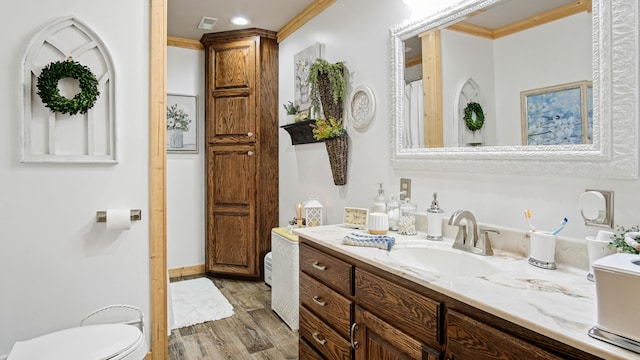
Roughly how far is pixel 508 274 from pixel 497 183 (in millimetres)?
511

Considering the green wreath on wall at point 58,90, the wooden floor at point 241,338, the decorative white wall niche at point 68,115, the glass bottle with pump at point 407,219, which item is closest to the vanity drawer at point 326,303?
the glass bottle with pump at point 407,219

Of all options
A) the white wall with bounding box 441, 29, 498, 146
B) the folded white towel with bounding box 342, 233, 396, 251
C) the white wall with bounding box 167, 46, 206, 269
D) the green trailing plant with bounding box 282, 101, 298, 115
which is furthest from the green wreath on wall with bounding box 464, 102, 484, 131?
the white wall with bounding box 167, 46, 206, 269

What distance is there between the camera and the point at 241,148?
3.85 metres

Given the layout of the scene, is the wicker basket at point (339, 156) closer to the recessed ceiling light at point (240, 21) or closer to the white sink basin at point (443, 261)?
the white sink basin at point (443, 261)

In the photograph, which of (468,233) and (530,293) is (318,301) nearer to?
(468,233)

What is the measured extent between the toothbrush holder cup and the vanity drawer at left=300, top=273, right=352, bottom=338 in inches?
30.1

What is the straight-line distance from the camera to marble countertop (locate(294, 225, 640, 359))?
2.69 ft

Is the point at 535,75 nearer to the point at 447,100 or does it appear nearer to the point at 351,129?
the point at 447,100

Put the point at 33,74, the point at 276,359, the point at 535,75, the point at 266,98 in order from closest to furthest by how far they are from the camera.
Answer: the point at 535,75 < the point at 33,74 < the point at 276,359 < the point at 266,98

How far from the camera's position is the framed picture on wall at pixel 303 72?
3082mm

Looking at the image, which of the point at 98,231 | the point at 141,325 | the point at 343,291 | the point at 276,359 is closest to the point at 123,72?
the point at 98,231

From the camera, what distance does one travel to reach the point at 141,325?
1.93 meters

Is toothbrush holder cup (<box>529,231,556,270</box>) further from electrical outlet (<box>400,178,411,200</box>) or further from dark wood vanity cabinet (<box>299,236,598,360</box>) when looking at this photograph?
electrical outlet (<box>400,178,411,200</box>)

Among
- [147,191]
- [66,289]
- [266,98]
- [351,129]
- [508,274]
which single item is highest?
[266,98]
